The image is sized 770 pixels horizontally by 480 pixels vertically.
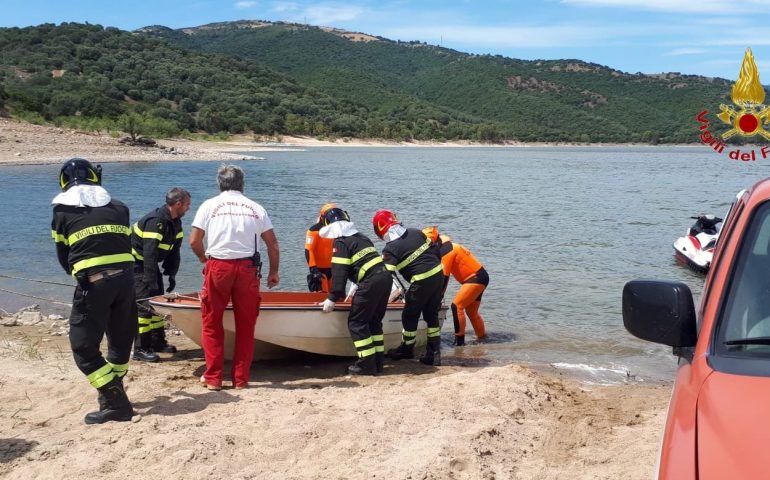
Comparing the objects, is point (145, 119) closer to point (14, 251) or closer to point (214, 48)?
point (14, 251)

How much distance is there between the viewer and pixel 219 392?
21.5ft

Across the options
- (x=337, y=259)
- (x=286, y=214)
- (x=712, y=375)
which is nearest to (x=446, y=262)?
(x=337, y=259)

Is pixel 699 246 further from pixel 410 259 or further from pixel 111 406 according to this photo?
pixel 111 406

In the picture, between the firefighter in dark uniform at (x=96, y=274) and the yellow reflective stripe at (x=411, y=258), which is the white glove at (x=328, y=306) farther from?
the firefighter in dark uniform at (x=96, y=274)

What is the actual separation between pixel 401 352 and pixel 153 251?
10.0 ft

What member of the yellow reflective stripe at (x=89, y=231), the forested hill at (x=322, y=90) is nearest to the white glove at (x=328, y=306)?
the yellow reflective stripe at (x=89, y=231)

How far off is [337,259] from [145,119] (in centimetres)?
6786

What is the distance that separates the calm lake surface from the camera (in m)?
10.5

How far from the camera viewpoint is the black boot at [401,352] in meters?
8.75

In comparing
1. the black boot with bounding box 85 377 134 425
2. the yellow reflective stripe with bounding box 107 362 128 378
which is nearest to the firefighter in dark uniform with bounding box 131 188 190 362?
the yellow reflective stripe with bounding box 107 362 128 378

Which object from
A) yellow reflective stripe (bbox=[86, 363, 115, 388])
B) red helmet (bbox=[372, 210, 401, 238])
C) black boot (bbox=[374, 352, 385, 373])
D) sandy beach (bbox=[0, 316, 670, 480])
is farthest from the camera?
red helmet (bbox=[372, 210, 401, 238])

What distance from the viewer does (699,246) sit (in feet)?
52.2

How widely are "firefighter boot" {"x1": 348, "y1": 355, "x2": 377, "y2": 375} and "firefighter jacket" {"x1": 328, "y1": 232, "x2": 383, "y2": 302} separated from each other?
743 mm

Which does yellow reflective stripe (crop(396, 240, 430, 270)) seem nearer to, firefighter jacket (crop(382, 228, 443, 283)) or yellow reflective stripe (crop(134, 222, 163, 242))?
firefighter jacket (crop(382, 228, 443, 283))
